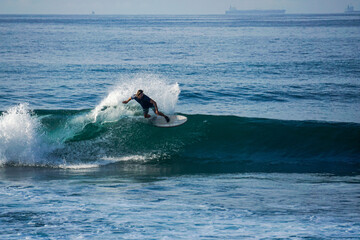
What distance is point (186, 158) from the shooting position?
14.8 meters

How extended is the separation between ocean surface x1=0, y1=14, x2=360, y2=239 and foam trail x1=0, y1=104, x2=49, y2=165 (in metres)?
0.04

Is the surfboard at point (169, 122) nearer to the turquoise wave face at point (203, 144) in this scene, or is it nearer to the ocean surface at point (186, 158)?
the turquoise wave face at point (203, 144)

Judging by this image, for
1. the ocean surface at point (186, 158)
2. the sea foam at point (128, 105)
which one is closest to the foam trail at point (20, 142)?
the ocean surface at point (186, 158)

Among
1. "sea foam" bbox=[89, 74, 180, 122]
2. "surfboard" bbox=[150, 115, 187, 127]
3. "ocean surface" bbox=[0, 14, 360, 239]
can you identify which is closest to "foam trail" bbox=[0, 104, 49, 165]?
"ocean surface" bbox=[0, 14, 360, 239]

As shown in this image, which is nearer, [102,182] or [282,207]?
[282,207]

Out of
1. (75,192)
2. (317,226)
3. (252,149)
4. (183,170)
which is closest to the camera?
(317,226)

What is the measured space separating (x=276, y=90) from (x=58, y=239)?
68.4 feet

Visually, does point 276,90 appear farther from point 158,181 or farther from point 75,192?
point 75,192

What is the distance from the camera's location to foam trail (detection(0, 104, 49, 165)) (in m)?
13.8

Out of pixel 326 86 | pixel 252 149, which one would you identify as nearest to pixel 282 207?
pixel 252 149

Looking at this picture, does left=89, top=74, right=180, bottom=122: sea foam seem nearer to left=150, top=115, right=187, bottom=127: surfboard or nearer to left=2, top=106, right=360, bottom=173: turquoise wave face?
left=2, top=106, right=360, bottom=173: turquoise wave face

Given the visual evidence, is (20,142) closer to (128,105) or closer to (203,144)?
(128,105)

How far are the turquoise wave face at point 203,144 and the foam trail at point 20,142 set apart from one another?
4 centimetres

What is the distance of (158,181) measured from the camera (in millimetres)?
11508
